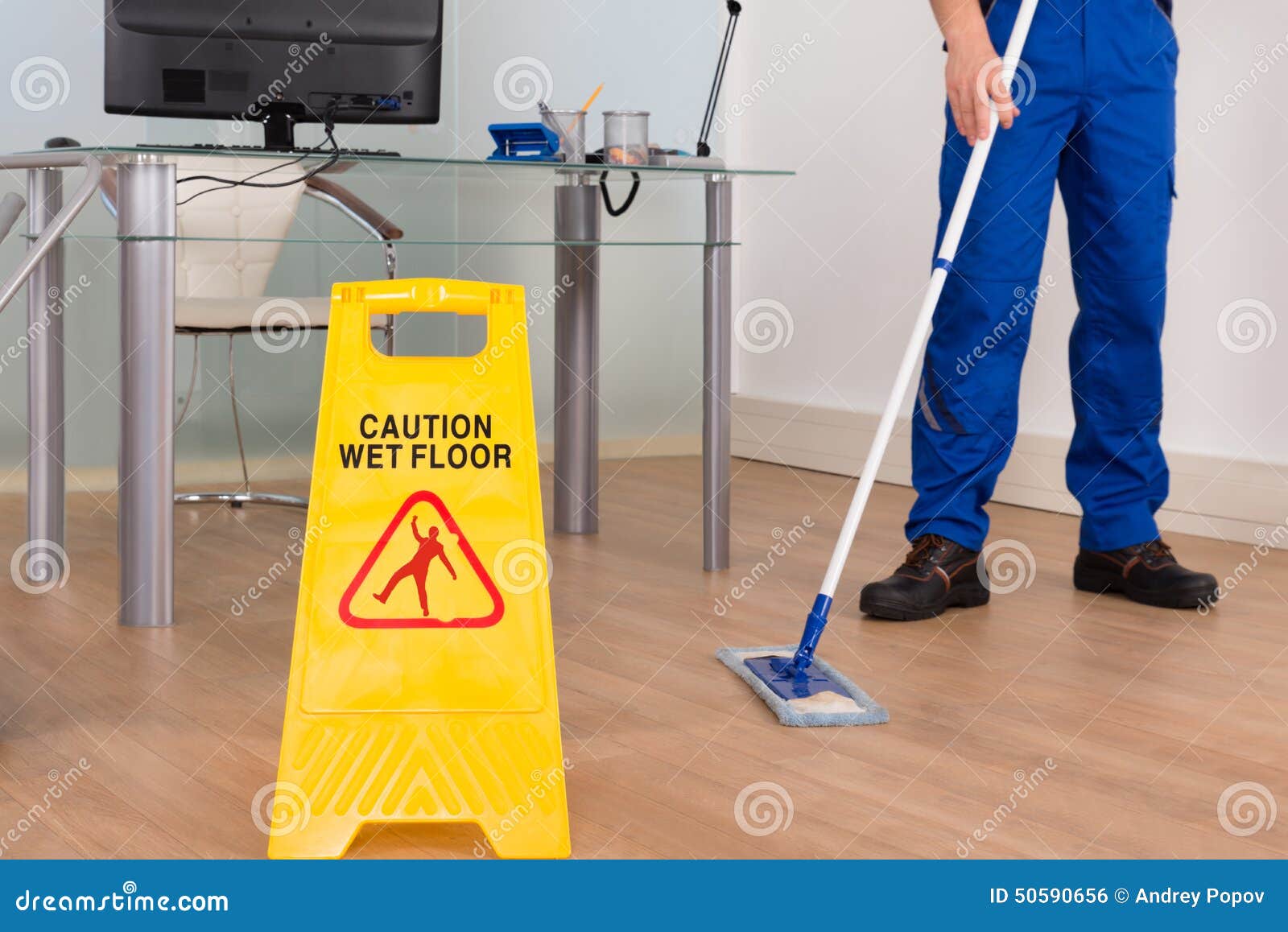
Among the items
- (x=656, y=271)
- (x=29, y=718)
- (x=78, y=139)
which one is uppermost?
(x=78, y=139)

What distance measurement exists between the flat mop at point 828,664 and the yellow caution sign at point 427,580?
19.5 inches

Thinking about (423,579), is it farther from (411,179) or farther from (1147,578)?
(1147,578)

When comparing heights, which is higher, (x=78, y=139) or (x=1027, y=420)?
(x=78, y=139)

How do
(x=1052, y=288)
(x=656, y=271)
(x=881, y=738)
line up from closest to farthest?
(x=881, y=738), (x=1052, y=288), (x=656, y=271)

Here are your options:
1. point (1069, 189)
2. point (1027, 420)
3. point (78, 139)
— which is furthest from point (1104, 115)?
point (78, 139)

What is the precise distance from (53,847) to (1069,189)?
6.17 feet

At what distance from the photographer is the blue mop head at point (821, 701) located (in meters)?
1.81

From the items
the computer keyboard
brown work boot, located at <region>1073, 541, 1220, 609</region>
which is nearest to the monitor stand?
the computer keyboard

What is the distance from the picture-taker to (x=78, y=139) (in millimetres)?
3705

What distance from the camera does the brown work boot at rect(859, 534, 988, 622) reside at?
2.38m

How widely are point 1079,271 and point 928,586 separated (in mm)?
623

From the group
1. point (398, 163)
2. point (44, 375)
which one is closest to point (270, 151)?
point (398, 163)

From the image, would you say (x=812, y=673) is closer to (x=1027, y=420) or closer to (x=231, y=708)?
(x=231, y=708)

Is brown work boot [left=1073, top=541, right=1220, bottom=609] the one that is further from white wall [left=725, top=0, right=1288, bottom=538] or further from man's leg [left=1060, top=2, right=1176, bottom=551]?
white wall [left=725, top=0, right=1288, bottom=538]
